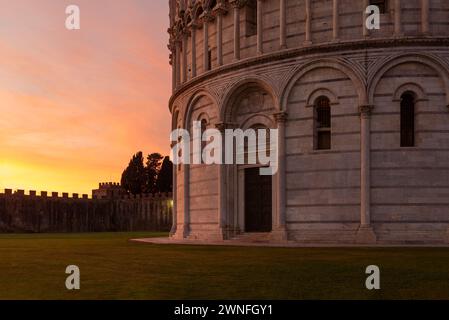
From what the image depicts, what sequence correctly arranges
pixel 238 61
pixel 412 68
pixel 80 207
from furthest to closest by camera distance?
pixel 80 207 < pixel 238 61 < pixel 412 68

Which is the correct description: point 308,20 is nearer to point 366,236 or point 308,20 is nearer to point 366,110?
point 366,110

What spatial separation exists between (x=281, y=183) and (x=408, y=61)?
8329 millimetres

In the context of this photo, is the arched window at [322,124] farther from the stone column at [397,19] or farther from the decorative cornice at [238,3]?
the decorative cornice at [238,3]

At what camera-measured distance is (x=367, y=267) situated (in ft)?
43.6

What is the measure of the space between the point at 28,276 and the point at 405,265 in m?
9.26

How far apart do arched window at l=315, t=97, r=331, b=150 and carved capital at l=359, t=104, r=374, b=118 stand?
1.83m

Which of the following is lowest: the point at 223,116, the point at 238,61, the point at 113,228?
the point at 113,228

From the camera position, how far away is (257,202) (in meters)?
29.3

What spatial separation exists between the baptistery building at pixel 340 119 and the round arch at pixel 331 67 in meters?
0.05

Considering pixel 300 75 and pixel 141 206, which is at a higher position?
pixel 300 75
